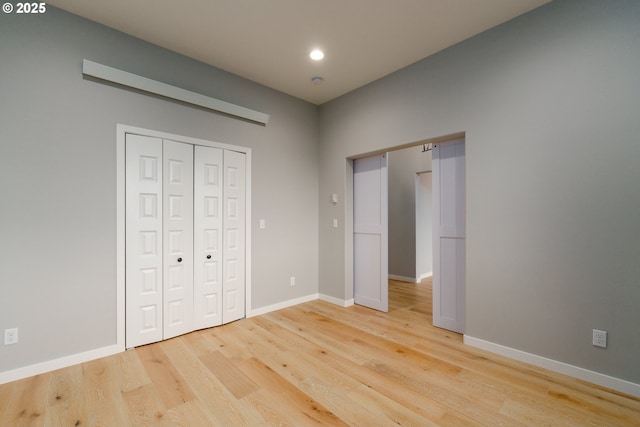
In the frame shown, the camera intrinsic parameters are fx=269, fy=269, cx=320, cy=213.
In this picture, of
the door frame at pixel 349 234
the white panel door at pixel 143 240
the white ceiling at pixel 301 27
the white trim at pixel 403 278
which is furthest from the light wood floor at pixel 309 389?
the white ceiling at pixel 301 27

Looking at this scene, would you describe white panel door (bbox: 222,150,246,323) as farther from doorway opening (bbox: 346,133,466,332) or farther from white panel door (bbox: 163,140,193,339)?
doorway opening (bbox: 346,133,466,332)

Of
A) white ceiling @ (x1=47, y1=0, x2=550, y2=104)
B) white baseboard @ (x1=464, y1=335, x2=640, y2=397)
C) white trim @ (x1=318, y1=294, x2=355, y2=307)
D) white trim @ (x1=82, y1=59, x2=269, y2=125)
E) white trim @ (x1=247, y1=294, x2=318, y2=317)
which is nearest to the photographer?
white baseboard @ (x1=464, y1=335, x2=640, y2=397)

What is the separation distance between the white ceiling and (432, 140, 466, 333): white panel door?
3.90 feet

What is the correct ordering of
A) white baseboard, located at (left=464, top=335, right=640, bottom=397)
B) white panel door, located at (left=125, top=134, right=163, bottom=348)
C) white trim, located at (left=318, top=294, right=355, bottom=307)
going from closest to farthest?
white baseboard, located at (left=464, top=335, right=640, bottom=397)
white panel door, located at (left=125, top=134, right=163, bottom=348)
white trim, located at (left=318, top=294, right=355, bottom=307)

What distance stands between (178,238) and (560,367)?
3.79m

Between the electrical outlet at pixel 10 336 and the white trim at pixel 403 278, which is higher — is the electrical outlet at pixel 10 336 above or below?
above

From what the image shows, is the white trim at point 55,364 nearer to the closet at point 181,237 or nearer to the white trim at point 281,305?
the closet at point 181,237

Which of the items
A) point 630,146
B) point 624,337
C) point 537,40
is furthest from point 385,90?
point 624,337

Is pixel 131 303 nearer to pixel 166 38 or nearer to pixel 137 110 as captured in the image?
pixel 137 110

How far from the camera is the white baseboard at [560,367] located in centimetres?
199

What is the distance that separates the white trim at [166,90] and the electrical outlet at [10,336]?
2259mm

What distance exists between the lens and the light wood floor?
1.76 meters

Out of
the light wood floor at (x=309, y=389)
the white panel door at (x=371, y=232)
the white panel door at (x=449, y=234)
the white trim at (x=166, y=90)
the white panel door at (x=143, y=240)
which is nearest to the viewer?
the light wood floor at (x=309, y=389)

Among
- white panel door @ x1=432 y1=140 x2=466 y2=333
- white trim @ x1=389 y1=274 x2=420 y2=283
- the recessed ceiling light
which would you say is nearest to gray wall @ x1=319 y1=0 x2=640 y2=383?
white panel door @ x1=432 y1=140 x2=466 y2=333
